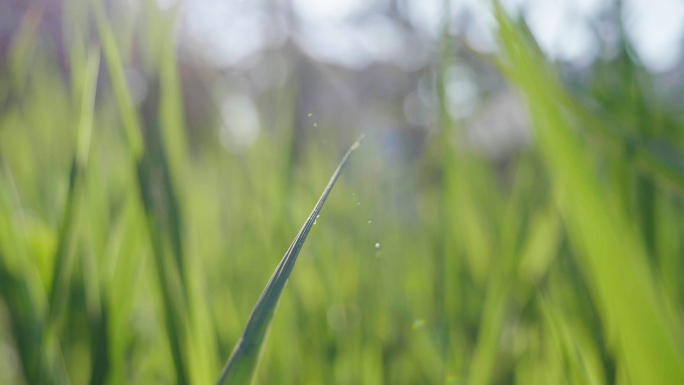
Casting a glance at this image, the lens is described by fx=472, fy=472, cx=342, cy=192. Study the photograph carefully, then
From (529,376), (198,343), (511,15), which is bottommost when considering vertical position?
(529,376)

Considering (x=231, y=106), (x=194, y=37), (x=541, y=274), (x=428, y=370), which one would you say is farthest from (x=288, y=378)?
(x=194, y=37)

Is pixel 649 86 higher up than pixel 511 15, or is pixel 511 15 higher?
pixel 511 15

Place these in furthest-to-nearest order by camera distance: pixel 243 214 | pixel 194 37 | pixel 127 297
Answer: pixel 194 37, pixel 243 214, pixel 127 297

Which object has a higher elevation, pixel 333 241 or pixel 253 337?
pixel 253 337

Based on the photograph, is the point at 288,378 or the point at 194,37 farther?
the point at 194,37

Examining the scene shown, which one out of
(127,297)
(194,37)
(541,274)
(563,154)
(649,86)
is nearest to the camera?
(563,154)

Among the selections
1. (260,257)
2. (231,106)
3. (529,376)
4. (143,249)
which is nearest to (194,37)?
(231,106)

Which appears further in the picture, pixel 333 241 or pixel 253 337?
pixel 333 241

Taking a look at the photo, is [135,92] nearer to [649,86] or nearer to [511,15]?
[511,15]
